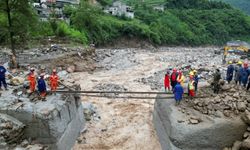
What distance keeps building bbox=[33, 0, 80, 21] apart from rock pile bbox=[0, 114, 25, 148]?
29698 mm

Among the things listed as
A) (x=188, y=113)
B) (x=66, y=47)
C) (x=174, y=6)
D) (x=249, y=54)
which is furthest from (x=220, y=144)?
(x=174, y=6)

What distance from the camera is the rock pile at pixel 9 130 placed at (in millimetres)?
9805

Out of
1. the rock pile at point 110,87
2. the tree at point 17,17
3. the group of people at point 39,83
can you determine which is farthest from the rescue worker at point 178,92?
the tree at point 17,17

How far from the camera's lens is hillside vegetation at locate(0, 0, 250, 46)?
1563 inches

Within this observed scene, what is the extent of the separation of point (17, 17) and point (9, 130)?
1151 centimetres

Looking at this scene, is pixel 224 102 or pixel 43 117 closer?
pixel 43 117

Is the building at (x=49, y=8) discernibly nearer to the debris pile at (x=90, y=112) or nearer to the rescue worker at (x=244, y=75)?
the debris pile at (x=90, y=112)

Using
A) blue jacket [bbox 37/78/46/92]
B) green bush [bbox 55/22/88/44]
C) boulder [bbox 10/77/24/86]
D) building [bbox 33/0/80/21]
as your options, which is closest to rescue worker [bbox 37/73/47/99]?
blue jacket [bbox 37/78/46/92]

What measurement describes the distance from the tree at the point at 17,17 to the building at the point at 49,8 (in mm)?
18802

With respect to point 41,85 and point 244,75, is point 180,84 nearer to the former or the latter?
point 244,75

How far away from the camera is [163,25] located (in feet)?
193

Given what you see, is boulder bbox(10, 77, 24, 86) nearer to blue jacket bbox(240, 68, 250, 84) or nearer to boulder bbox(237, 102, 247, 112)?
boulder bbox(237, 102, 247, 112)

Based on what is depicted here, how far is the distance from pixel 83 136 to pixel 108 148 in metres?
1.39

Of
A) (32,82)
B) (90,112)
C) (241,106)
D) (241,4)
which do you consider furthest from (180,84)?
(241,4)
